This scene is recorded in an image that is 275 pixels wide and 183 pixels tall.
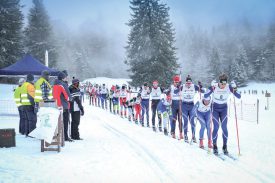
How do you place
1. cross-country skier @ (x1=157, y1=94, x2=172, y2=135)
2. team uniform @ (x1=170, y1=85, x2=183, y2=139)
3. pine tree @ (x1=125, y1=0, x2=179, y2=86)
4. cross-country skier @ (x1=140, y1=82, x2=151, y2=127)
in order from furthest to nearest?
1. pine tree @ (x1=125, y1=0, x2=179, y2=86)
2. cross-country skier @ (x1=140, y1=82, x2=151, y2=127)
3. cross-country skier @ (x1=157, y1=94, x2=172, y2=135)
4. team uniform @ (x1=170, y1=85, x2=183, y2=139)

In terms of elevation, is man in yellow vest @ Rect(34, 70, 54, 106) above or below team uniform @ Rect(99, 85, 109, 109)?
above

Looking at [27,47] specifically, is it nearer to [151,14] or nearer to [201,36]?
[151,14]

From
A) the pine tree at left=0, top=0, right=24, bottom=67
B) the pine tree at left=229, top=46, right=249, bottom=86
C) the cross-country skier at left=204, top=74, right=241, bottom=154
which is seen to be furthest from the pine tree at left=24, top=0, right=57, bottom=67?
the cross-country skier at left=204, top=74, right=241, bottom=154

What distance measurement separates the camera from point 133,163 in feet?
24.5

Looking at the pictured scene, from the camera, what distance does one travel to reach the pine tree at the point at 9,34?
48094 millimetres

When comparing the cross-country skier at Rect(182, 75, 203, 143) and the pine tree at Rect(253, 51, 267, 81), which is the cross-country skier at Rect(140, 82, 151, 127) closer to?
the cross-country skier at Rect(182, 75, 203, 143)

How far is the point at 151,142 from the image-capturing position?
34.0 ft

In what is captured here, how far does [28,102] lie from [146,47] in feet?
101

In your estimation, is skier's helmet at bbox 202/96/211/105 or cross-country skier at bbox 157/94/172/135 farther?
cross-country skier at bbox 157/94/172/135

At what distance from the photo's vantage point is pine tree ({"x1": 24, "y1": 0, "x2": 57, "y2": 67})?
216 ft

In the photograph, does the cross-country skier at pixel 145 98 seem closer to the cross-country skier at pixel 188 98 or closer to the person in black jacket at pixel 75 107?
the cross-country skier at pixel 188 98

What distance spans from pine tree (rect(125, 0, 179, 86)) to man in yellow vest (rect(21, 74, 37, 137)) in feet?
95.6

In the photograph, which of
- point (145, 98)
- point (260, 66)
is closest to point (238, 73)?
point (260, 66)

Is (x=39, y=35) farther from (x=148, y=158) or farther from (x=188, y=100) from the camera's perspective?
(x=148, y=158)
